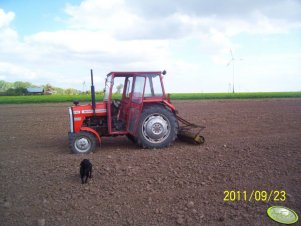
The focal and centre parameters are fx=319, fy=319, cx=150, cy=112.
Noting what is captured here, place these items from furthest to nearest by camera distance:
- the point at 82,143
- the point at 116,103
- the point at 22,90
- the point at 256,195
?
the point at 22,90
the point at 116,103
the point at 82,143
the point at 256,195

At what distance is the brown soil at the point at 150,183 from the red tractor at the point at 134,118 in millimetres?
365

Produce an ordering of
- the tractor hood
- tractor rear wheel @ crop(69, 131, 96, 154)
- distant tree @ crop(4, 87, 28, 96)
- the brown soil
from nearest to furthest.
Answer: the brown soil
tractor rear wheel @ crop(69, 131, 96, 154)
the tractor hood
distant tree @ crop(4, 87, 28, 96)

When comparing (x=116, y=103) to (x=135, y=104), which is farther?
(x=116, y=103)

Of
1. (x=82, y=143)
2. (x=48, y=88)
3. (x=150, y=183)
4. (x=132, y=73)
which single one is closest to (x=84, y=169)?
(x=150, y=183)

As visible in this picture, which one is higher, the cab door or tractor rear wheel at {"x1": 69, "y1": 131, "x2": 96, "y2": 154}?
the cab door

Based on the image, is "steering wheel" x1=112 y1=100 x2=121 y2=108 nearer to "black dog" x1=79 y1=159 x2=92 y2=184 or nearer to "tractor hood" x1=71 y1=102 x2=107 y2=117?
"tractor hood" x1=71 y1=102 x2=107 y2=117

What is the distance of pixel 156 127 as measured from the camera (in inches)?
312

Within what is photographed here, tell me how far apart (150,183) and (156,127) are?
2579 millimetres

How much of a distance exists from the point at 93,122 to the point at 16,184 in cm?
309

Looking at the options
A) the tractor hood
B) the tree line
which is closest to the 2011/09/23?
the tractor hood

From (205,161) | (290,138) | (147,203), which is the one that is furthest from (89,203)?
(290,138)

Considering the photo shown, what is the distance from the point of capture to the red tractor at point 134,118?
7.82 meters

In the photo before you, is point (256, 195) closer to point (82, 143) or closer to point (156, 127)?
point (156, 127)

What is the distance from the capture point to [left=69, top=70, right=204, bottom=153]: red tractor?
25.7ft
